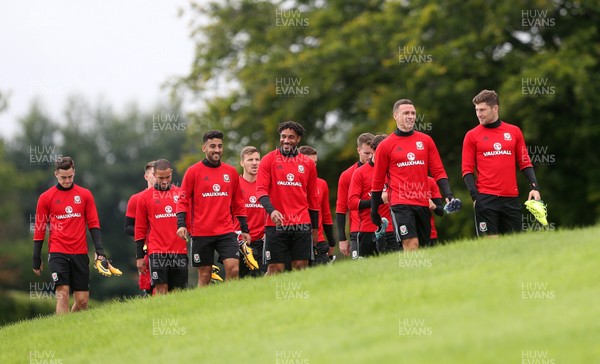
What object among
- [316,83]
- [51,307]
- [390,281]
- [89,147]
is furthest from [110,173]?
[390,281]

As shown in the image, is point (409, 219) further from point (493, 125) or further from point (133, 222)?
point (133, 222)

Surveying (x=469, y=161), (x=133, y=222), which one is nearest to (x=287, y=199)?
(x=469, y=161)

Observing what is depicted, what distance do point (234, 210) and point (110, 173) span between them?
8771 centimetres

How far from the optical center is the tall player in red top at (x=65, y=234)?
1939 cm

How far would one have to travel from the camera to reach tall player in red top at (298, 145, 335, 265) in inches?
Answer: 780

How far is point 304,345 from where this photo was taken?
12406 mm

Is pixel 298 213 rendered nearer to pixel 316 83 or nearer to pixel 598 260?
pixel 598 260

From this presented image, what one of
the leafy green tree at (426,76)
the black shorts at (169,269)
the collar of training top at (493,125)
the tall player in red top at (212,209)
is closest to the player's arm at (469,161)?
the collar of training top at (493,125)

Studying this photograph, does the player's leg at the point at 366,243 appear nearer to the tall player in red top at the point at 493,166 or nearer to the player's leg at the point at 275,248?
the player's leg at the point at 275,248

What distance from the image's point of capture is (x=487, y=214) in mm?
17141

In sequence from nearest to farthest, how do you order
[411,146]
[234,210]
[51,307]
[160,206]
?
[411,146] → [234,210] → [160,206] → [51,307]

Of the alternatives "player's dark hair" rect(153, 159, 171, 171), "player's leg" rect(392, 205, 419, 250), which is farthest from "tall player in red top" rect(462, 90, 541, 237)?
"player's dark hair" rect(153, 159, 171, 171)

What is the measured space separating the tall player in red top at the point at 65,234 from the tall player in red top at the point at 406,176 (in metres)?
5.56

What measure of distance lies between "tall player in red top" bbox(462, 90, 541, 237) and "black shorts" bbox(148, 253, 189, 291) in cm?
553
